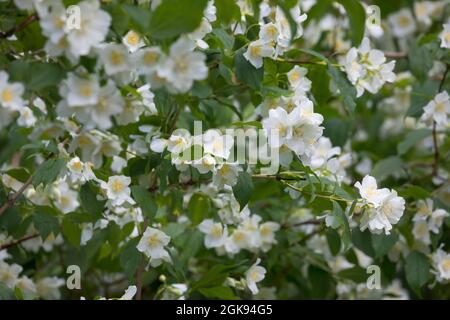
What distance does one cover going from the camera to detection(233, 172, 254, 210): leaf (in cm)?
148

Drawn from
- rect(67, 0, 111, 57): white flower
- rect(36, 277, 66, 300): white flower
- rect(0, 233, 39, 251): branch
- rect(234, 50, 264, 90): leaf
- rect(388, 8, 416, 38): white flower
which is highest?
rect(67, 0, 111, 57): white flower

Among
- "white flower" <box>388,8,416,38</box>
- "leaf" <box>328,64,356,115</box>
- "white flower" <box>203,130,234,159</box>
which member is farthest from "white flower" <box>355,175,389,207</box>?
"white flower" <box>388,8,416,38</box>

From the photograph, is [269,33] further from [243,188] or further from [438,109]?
[438,109]

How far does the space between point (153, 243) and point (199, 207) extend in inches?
9.6

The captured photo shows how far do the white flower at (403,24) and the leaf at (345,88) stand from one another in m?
1.42

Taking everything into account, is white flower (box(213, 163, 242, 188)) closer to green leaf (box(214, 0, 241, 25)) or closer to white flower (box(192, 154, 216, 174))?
white flower (box(192, 154, 216, 174))

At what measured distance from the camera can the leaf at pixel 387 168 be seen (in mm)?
2182

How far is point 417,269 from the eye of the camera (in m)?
1.92

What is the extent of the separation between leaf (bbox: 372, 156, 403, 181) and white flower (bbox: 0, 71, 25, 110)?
4.06 ft

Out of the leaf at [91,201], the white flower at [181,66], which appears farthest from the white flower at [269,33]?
the leaf at [91,201]

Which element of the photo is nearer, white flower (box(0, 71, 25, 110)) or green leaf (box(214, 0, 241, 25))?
white flower (box(0, 71, 25, 110))

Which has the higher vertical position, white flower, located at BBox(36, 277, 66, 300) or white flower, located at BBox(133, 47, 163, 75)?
white flower, located at BBox(133, 47, 163, 75)

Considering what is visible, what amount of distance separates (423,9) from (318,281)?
52.4 inches

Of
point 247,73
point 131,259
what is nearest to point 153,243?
point 131,259
